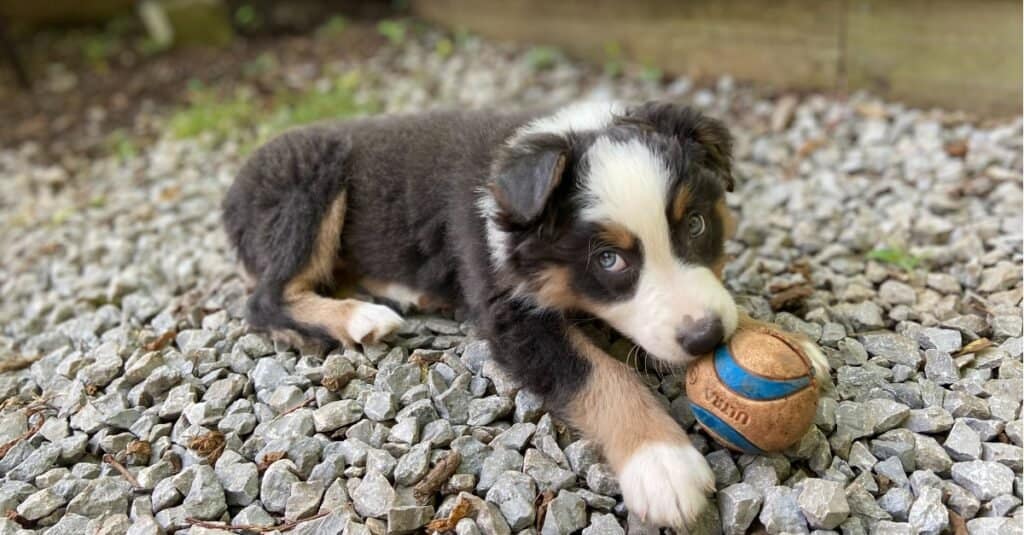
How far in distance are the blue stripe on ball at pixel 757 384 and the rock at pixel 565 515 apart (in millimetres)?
610

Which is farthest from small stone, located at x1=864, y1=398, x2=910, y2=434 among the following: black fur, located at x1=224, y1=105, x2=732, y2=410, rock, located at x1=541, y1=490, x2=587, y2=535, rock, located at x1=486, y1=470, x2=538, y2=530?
rock, located at x1=486, y1=470, x2=538, y2=530

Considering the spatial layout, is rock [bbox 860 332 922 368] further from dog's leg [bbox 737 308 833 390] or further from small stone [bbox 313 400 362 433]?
small stone [bbox 313 400 362 433]

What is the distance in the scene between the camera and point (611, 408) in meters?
2.66

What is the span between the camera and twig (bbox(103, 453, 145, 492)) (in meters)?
2.73

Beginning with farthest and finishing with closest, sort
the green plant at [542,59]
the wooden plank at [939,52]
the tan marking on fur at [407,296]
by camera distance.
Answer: the green plant at [542,59]
the wooden plank at [939,52]
the tan marking on fur at [407,296]

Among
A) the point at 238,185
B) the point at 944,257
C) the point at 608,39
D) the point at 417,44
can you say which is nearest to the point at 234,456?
the point at 238,185

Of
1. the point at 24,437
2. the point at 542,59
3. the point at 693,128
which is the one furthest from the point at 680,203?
the point at 542,59

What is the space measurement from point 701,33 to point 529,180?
14.2 ft

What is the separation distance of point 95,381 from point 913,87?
5235mm

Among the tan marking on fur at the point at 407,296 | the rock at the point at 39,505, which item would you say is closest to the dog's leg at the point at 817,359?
the tan marking on fur at the point at 407,296

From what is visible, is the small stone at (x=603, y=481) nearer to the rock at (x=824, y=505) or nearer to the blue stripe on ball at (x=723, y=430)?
the blue stripe on ball at (x=723, y=430)

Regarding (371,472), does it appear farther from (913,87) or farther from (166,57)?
(166,57)

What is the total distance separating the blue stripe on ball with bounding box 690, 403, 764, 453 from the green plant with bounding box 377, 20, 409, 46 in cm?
669

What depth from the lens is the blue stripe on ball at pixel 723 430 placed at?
2479 millimetres
